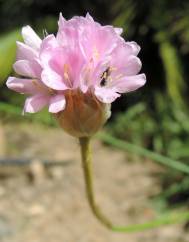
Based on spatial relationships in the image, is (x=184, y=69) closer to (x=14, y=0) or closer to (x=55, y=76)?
(x=14, y=0)

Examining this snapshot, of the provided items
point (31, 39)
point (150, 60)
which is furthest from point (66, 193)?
point (31, 39)

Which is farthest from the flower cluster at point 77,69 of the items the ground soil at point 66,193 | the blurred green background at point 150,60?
Result: the blurred green background at point 150,60

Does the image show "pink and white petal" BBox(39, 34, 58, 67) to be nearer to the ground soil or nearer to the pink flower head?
the pink flower head

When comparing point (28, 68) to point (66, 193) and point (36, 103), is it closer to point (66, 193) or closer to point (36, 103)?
point (36, 103)

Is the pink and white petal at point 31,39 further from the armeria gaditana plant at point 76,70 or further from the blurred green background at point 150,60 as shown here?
the blurred green background at point 150,60

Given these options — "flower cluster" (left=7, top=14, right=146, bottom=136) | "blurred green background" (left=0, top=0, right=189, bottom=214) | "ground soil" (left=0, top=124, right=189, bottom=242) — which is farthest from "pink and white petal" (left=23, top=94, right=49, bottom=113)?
"blurred green background" (left=0, top=0, right=189, bottom=214)

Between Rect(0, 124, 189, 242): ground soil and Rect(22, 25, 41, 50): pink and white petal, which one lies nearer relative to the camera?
Rect(22, 25, 41, 50): pink and white petal

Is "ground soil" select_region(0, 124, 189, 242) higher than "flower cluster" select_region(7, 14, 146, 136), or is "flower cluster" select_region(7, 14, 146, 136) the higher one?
"flower cluster" select_region(7, 14, 146, 136)

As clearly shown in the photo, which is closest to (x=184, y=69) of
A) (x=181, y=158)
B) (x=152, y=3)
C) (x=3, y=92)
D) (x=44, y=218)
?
(x=152, y=3)
